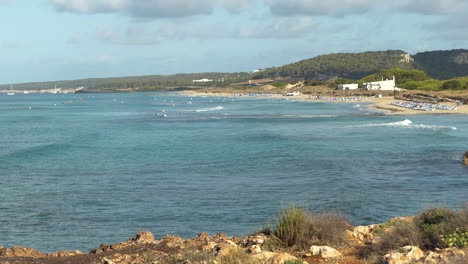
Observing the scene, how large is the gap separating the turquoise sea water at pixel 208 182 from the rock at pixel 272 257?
661 cm

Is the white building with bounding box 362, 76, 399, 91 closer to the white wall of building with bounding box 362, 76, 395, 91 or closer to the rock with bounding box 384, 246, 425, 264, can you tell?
the white wall of building with bounding box 362, 76, 395, 91

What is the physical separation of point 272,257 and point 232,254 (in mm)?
879

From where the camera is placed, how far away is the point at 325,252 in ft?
33.4

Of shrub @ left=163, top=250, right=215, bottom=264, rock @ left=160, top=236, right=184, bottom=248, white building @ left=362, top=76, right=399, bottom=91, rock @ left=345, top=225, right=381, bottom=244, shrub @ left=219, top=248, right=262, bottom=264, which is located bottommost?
rock @ left=345, top=225, right=381, bottom=244

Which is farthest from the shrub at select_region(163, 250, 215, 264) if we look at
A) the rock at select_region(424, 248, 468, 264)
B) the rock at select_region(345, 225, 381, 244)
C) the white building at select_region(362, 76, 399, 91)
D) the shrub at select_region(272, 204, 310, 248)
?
the white building at select_region(362, 76, 399, 91)

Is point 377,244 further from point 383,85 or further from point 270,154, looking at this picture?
point 383,85

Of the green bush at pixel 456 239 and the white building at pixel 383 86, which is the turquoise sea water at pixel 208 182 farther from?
the white building at pixel 383 86

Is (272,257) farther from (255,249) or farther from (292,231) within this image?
(292,231)

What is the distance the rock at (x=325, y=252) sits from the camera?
1012cm

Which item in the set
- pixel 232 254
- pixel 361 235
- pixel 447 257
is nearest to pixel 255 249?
pixel 232 254

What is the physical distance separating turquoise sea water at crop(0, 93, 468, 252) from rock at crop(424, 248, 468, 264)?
789 cm

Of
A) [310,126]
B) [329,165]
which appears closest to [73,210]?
[329,165]

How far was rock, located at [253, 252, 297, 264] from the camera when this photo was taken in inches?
366

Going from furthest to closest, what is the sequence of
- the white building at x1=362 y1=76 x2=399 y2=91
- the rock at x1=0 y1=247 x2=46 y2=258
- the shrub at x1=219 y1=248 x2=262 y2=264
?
the white building at x1=362 y1=76 x2=399 y2=91 < the rock at x1=0 y1=247 x2=46 y2=258 < the shrub at x1=219 y1=248 x2=262 y2=264
